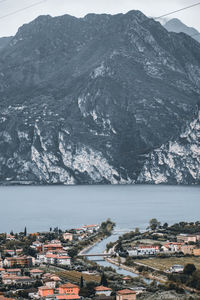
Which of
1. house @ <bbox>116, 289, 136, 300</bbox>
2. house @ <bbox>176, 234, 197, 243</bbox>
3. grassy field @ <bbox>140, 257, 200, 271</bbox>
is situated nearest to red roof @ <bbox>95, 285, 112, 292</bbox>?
house @ <bbox>116, 289, 136, 300</bbox>

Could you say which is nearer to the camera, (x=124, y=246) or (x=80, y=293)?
(x=80, y=293)

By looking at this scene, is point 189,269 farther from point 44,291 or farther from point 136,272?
point 44,291

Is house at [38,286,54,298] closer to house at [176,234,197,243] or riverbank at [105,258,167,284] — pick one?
A: riverbank at [105,258,167,284]

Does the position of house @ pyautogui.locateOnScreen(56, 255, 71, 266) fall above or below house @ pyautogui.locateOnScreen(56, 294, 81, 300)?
below

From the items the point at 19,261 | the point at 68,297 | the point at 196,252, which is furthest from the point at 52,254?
the point at 68,297

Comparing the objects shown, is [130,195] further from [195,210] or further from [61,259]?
[61,259]

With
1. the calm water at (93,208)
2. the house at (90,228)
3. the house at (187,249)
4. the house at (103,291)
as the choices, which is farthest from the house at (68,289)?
the calm water at (93,208)

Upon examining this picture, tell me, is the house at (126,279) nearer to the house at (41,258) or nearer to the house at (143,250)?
the house at (41,258)

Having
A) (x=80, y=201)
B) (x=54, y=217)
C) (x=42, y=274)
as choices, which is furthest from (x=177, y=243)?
(x=80, y=201)
